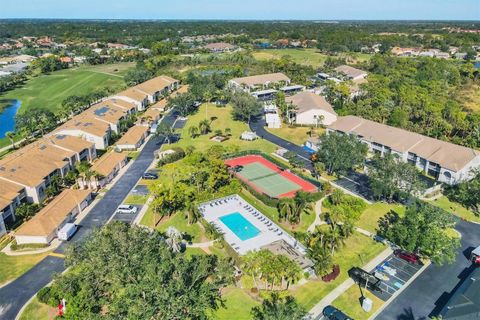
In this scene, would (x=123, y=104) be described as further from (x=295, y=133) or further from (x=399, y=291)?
(x=399, y=291)

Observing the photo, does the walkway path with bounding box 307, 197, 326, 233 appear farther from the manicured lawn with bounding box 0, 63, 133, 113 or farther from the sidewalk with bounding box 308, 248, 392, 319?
the manicured lawn with bounding box 0, 63, 133, 113

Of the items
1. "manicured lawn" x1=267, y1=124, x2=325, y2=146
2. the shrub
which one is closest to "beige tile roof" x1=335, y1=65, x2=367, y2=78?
"manicured lawn" x1=267, y1=124, x2=325, y2=146

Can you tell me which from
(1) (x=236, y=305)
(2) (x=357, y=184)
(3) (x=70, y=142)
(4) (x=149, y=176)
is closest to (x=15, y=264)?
(4) (x=149, y=176)

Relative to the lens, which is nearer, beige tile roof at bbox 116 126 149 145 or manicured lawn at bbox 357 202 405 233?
manicured lawn at bbox 357 202 405 233

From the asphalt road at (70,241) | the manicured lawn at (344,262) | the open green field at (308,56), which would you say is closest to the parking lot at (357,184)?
the manicured lawn at (344,262)

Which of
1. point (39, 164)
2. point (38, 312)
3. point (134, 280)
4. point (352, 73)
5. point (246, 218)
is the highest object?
point (352, 73)

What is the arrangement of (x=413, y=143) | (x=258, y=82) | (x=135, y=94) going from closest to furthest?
1. (x=413, y=143)
2. (x=135, y=94)
3. (x=258, y=82)

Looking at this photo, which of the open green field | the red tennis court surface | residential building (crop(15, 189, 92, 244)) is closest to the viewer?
residential building (crop(15, 189, 92, 244))

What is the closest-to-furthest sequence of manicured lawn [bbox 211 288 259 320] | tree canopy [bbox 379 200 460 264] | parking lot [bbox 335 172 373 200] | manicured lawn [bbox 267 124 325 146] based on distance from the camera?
manicured lawn [bbox 211 288 259 320] → tree canopy [bbox 379 200 460 264] → parking lot [bbox 335 172 373 200] → manicured lawn [bbox 267 124 325 146]
